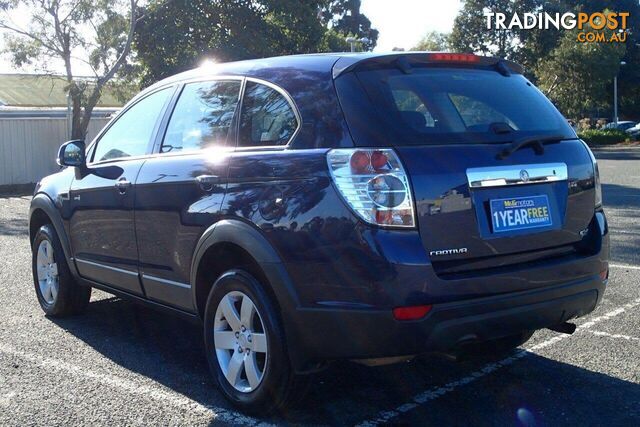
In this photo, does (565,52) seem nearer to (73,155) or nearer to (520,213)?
(73,155)

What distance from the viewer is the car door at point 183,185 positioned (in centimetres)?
432

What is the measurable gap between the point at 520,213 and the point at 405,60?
944 mm

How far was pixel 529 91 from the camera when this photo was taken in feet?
14.4

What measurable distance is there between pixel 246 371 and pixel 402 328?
1.01 meters

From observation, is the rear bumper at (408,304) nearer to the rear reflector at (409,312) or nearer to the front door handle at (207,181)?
the rear reflector at (409,312)

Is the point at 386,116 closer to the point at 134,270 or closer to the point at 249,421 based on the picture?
the point at 249,421

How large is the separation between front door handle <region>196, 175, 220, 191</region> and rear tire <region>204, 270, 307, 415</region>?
0.48 metres

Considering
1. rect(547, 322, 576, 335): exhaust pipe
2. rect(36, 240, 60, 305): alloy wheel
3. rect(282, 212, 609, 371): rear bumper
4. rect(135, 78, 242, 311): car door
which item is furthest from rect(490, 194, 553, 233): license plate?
rect(36, 240, 60, 305): alloy wheel

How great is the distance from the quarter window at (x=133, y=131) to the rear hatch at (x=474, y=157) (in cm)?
176

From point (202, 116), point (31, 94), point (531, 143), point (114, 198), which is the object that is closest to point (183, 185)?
point (202, 116)

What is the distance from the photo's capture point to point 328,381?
182 inches

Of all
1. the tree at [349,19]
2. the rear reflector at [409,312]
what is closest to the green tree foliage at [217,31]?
the rear reflector at [409,312]

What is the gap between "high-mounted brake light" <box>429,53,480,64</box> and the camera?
4.11m

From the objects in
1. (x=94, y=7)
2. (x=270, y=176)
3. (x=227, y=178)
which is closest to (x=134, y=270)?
(x=227, y=178)
